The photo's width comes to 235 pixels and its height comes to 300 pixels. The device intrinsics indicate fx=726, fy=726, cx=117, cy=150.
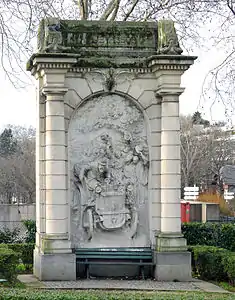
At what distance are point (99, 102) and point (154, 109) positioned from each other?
4.23 feet

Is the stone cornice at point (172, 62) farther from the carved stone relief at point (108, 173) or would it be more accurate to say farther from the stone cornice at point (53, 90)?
the stone cornice at point (53, 90)

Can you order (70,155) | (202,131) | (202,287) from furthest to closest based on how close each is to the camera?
(202,131), (70,155), (202,287)

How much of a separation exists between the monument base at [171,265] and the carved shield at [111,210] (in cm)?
120

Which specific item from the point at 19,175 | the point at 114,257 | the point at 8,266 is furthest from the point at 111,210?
the point at 19,175

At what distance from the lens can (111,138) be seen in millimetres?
16750

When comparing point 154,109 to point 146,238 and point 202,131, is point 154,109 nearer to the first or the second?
point 146,238

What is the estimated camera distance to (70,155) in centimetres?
1659

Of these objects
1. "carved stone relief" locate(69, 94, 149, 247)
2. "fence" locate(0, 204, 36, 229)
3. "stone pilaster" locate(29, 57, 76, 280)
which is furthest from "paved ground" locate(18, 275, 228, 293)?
"fence" locate(0, 204, 36, 229)

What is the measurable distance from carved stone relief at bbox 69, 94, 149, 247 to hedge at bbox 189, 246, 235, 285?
1720mm

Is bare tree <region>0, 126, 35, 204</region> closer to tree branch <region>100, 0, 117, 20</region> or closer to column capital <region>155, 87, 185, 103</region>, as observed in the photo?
tree branch <region>100, 0, 117, 20</region>

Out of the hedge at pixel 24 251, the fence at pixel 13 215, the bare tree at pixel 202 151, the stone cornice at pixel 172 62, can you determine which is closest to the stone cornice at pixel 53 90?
the stone cornice at pixel 172 62

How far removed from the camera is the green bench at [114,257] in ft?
53.9

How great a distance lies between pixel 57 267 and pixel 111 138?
318cm

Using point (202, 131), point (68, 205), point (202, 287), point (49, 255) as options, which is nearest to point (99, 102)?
point (68, 205)
